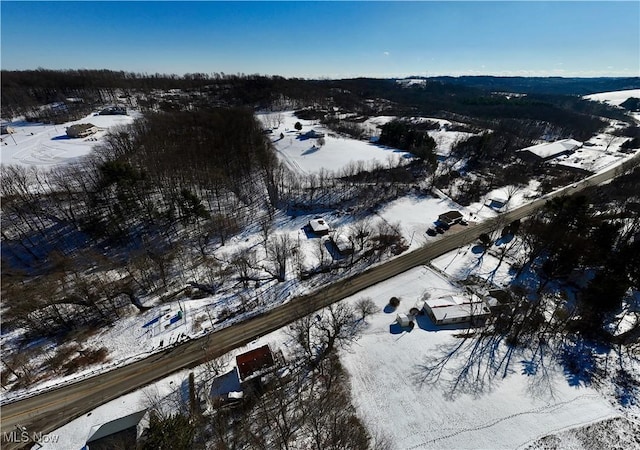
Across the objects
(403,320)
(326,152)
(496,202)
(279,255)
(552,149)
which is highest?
(552,149)

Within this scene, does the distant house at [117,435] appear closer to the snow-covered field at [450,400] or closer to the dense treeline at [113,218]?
the dense treeline at [113,218]

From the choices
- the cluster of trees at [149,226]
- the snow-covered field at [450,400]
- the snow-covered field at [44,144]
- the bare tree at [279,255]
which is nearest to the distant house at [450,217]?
the cluster of trees at [149,226]

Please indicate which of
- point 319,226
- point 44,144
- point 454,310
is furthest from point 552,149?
point 44,144

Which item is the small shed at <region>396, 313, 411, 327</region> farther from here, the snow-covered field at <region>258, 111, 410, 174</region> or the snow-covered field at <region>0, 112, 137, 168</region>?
the snow-covered field at <region>0, 112, 137, 168</region>

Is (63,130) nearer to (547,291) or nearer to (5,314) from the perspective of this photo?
(5,314)

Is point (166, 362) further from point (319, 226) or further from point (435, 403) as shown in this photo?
→ point (319, 226)

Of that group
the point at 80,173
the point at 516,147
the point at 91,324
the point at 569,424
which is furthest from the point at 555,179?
the point at 80,173
